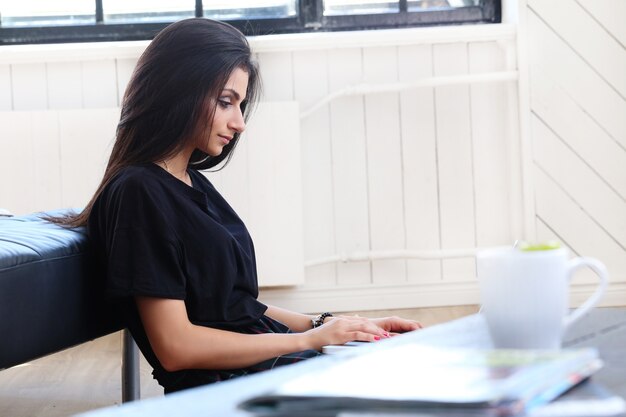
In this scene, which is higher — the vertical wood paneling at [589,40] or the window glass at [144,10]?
the window glass at [144,10]

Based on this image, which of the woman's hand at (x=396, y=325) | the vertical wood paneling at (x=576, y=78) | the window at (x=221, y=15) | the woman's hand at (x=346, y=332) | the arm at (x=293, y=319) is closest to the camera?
the woman's hand at (x=346, y=332)

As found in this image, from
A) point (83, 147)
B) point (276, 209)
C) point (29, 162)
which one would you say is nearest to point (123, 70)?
point (83, 147)

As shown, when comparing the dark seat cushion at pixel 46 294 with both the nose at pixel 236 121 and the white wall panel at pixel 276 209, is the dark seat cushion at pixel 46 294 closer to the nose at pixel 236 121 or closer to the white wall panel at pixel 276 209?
the nose at pixel 236 121

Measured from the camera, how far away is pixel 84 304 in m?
1.56

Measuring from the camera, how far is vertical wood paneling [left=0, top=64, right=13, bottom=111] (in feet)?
11.0

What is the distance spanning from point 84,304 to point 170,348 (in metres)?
0.27

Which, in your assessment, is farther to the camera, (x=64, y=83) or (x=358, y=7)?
(x=358, y=7)

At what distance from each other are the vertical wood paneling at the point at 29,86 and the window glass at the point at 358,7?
100cm

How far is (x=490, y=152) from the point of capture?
3398 mm

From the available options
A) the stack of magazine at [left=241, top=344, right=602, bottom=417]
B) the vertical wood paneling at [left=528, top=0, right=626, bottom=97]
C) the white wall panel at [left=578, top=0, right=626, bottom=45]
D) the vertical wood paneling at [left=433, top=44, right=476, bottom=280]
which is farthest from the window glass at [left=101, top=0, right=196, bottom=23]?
the stack of magazine at [left=241, top=344, right=602, bottom=417]

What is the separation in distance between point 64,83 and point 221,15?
23.3 inches

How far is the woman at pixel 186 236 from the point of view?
136 centimetres

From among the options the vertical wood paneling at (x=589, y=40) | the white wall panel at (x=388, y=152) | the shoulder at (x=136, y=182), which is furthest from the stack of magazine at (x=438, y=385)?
the vertical wood paneling at (x=589, y=40)

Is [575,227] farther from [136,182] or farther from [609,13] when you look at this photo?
[136,182]
